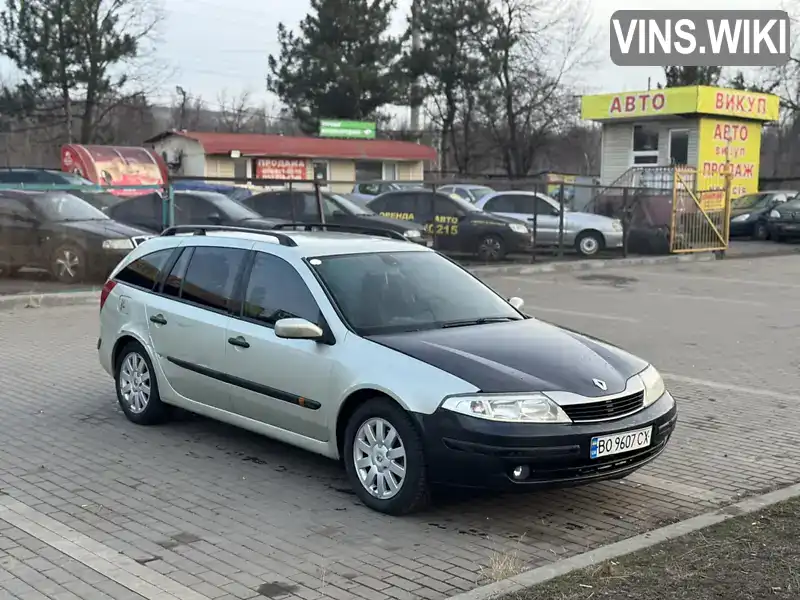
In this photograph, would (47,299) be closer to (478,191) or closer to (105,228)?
(105,228)

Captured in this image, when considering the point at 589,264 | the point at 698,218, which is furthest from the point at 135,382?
the point at 698,218

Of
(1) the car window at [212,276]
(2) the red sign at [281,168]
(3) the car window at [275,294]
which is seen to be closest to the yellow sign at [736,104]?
(2) the red sign at [281,168]

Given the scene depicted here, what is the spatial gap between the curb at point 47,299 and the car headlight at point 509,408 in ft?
34.0

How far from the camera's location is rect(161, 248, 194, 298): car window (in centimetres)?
700

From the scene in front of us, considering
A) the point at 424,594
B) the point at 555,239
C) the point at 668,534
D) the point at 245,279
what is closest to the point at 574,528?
the point at 668,534

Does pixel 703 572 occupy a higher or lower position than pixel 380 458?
lower

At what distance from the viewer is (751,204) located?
32.2 metres

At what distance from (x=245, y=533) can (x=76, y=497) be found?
1.20m

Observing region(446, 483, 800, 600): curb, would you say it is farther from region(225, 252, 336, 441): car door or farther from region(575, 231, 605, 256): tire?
region(575, 231, 605, 256): tire

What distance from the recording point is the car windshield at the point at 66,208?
586 inches

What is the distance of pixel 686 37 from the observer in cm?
3120

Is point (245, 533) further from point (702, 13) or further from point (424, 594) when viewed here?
point (702, 13)

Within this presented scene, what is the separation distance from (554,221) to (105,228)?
1035 centimetres

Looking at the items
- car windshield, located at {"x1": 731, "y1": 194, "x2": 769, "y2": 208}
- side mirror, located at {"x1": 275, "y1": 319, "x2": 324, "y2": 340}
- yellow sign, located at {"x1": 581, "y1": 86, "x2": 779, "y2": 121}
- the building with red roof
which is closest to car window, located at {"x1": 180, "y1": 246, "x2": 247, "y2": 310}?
side mirror, located at {"x1": 275, "y1": 319, "x2": 324, "y2": 340}
